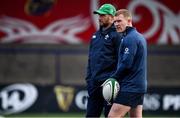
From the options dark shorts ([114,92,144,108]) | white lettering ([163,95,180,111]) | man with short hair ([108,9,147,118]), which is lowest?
white lettering ([163,95,180,111])

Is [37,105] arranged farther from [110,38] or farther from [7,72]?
[110,38]

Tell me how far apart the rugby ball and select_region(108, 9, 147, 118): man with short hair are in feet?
0.18

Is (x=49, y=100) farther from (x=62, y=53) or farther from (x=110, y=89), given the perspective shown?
(x=110, y=89)

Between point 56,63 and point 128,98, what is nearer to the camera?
point 128,98

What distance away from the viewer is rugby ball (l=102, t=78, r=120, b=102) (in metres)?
8.95

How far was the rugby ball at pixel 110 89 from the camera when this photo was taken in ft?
29.3

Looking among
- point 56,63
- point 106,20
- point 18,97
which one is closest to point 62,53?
point 56,63

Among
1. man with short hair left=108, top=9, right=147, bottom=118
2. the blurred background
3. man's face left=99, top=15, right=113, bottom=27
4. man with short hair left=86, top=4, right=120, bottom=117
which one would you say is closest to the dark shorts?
man with short hair left=108, top=9, right=147, bottom=118

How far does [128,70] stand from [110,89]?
0.36 meters

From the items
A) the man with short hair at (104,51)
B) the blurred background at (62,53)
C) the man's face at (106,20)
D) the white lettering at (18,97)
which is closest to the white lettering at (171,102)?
the blurred background at (62,53)

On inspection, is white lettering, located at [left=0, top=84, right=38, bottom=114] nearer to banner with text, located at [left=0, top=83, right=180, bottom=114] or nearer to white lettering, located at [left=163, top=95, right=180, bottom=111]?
banner with text, located at [left=0, top=83, right=180, bottom=114]

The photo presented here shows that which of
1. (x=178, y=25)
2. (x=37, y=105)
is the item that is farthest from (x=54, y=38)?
(x=178, y=25)

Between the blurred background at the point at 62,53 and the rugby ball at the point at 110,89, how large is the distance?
18.4ft

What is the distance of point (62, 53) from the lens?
15.3 m
